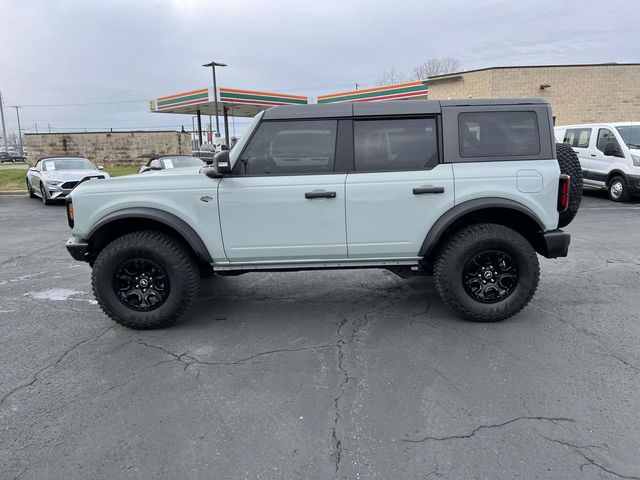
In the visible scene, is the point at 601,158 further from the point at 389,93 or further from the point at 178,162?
the point at 389,93

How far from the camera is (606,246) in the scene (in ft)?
23.5

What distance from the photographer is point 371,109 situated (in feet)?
13.4

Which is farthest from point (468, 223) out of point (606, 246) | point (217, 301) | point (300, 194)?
point (606, 246)

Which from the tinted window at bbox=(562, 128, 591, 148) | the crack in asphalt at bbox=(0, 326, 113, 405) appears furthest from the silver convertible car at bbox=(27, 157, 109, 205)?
the tinted window at bbox=(562, 128, 591, 148)

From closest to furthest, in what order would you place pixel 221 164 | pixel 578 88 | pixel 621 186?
pixel 221 164
pixel 621 186
pixel 578 88

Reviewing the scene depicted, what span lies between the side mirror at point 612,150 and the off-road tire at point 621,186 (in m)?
0.56

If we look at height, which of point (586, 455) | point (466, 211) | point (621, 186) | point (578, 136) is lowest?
point (586, 455)

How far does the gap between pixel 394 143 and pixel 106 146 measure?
28.3 m

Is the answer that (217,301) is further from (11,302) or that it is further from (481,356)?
(481,356)

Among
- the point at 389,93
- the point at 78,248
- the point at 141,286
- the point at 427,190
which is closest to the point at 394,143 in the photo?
the point at 427,190

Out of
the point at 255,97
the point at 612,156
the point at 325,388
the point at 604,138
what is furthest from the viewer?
the point at 255,97

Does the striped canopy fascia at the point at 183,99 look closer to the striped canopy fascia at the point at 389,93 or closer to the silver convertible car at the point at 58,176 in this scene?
the striped canopy fascia at the point at 389,93

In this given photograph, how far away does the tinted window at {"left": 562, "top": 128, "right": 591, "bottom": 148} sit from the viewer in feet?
41.8

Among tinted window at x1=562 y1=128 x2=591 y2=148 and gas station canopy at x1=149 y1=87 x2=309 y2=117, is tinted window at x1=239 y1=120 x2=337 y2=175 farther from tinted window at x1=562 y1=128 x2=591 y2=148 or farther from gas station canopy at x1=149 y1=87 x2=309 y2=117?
gas station canopy at x1=149 y1=87 x2=309 y2=117
